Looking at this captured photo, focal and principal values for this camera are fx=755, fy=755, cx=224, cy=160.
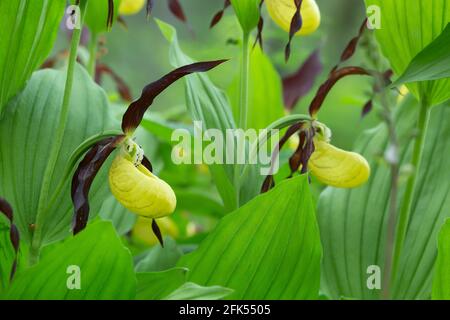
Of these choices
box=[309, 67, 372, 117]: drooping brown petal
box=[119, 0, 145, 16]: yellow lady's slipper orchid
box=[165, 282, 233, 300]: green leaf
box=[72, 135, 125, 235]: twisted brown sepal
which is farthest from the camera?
box=[119, 0, 145, 16]: yellow lady's slipper orchid

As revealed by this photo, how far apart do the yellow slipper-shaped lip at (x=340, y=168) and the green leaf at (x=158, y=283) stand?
0.96 feet

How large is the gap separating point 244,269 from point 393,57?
1.30 feet

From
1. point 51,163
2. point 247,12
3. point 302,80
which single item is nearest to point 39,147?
point 51,163

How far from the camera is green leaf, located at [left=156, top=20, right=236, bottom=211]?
1128mm

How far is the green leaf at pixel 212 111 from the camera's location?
1.13 meters

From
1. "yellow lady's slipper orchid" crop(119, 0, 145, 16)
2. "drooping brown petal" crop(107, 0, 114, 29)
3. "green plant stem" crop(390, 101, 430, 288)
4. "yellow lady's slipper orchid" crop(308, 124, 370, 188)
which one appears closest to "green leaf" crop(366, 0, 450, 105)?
"green plant stem" crop(390, 101, 430, 288)

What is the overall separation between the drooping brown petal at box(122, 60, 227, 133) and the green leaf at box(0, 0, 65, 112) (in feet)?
0.75

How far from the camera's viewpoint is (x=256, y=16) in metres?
1.14

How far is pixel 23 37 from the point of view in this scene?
1.09 m

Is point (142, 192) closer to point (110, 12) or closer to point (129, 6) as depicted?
point (110, 12)

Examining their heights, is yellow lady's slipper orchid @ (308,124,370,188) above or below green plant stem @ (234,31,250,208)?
below

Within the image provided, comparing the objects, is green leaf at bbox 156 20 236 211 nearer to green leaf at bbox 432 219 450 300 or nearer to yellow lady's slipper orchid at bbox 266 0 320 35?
yellow lady's slipper orchid at bbox 266 0 320 35

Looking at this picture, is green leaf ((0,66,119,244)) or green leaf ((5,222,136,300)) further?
green leaf ((0,66,119,244))
